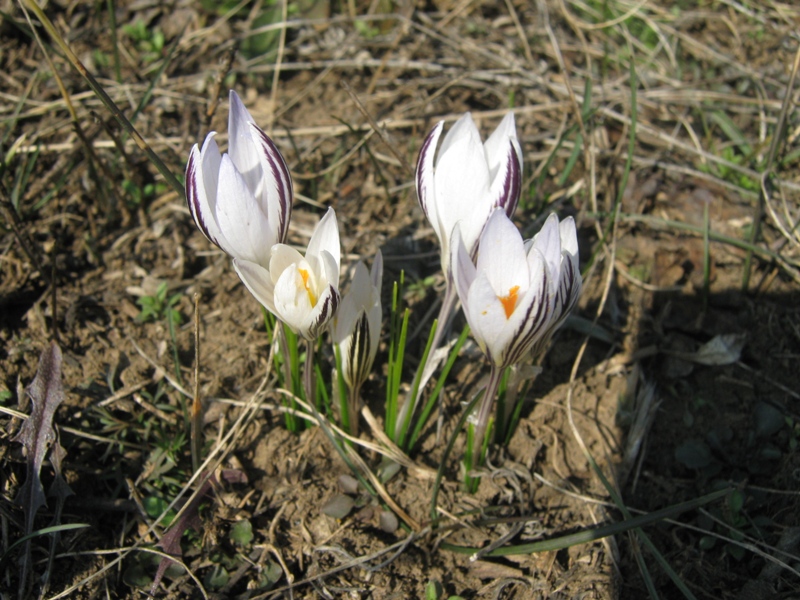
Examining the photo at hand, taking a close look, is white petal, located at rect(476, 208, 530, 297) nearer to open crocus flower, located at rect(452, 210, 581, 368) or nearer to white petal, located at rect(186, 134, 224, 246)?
open crocus flower, located at rect(452, 210, 581, 368)

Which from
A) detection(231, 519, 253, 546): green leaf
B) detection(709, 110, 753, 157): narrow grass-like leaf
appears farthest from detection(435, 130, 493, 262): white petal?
detection(709, 110, 753, 157): narrow grass-like leaf

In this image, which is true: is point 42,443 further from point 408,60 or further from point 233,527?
point 408,60

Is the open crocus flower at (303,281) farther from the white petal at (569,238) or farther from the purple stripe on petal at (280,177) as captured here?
the white petal at (569,238)

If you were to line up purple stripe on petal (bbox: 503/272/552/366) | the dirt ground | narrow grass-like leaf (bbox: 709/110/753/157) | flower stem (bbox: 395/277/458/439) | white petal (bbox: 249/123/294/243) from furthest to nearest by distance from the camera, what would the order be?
1. narrow grass-like leaf (bbox: 709/110/753/157)
2. the dirt ground
3. flower stem (bbox: 395/277/458/439)
4. white petal (bbox: 249/123/294/243)
5. purple stripe on petal (bbox: 503/272/552/366)

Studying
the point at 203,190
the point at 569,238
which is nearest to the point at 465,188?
the point at 569,238

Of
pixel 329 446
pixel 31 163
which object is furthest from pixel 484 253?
pixel 31 163

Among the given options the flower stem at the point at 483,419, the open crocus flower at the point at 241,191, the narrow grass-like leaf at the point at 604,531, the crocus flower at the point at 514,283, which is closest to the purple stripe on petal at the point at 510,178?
the crocus flower at the point at 514,283
